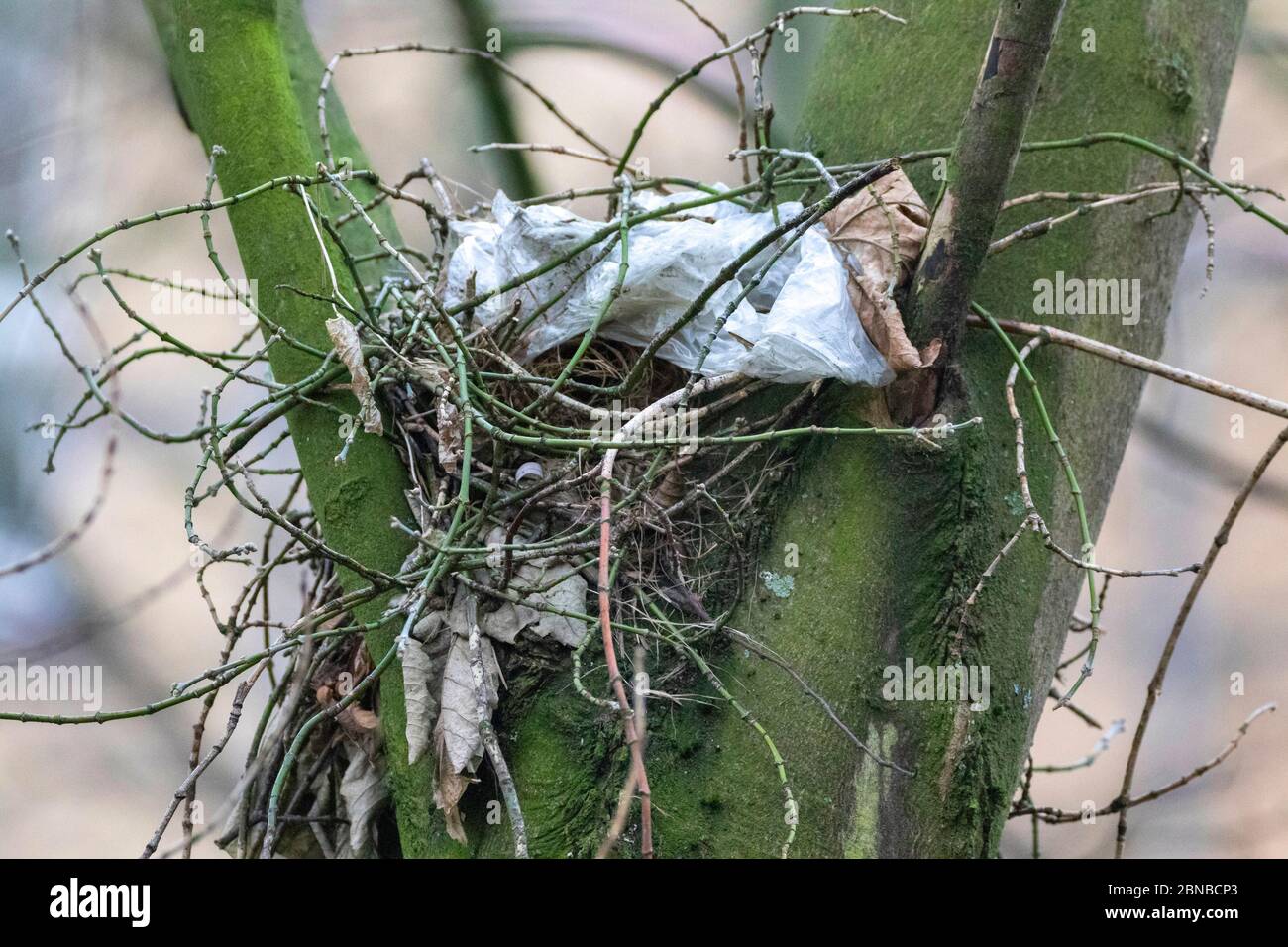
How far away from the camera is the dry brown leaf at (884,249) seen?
117 centimetres

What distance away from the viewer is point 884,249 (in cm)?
123

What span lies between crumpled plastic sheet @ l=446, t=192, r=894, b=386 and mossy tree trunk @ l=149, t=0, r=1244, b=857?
0.11m

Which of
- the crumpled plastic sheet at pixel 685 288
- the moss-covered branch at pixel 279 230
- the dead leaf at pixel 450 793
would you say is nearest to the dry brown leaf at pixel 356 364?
the moss-covered branch at pixel 279 230

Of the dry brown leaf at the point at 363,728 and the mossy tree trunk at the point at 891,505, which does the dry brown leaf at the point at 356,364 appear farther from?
the dry brown leaf at the point at 363,728

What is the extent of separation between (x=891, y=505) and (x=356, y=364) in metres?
0.67

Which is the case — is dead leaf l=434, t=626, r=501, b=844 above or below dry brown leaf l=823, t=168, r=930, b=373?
below

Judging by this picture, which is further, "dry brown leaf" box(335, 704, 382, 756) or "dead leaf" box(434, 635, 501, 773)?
"dry brown leaf" box(335, 704, 382, 756)

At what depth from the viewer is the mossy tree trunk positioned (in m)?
1.12

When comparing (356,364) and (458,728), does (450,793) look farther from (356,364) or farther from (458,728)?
(356,364)

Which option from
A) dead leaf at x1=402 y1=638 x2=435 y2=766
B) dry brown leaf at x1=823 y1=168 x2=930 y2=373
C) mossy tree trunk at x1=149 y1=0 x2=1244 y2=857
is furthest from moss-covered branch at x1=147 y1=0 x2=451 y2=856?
dry brown leaf at x1=823 y1=168 x2=930 y2=373

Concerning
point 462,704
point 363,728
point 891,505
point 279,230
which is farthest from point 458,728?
point 279,230

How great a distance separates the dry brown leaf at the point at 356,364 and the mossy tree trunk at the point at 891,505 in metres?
0.07

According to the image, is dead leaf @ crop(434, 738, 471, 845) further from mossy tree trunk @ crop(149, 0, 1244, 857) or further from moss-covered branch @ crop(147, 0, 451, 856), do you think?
moss-covered branch @ crop(147, 0, 451, 856)

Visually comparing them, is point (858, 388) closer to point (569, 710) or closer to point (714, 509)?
point (714, 509)
